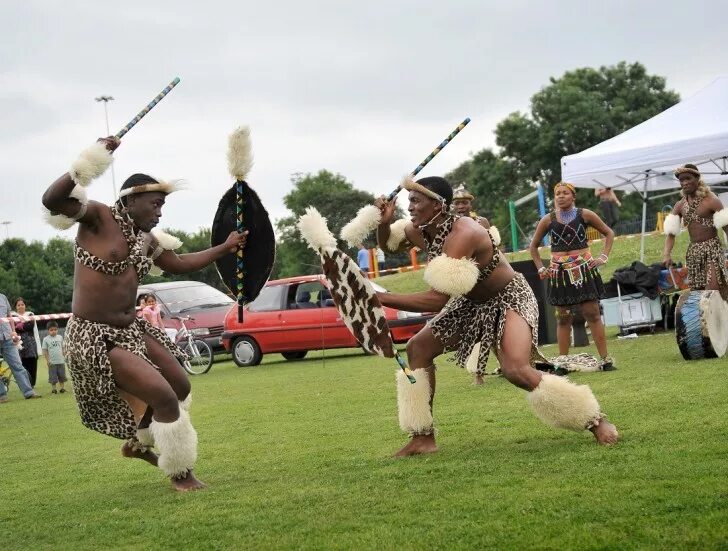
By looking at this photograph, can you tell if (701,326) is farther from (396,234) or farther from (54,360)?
(54,360)

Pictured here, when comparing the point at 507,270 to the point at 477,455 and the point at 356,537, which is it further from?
the point at 356,537

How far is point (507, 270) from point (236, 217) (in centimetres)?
180

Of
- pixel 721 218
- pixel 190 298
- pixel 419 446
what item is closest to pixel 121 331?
pixel 419 446

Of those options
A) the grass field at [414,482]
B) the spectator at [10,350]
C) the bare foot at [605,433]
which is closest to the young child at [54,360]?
the spectator at [10,350]

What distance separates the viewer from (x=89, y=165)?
6.02 m

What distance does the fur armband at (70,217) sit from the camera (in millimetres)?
6152

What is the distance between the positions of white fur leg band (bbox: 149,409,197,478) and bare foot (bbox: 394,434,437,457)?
1.36 metres

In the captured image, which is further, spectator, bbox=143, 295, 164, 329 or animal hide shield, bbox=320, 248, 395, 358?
spectator, bbox=143, 295, 164, 329

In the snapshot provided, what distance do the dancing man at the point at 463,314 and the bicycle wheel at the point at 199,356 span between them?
12906 mm

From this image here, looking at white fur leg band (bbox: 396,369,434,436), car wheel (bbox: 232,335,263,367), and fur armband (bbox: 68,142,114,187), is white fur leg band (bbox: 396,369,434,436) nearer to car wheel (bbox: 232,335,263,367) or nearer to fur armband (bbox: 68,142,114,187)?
fur armband (bbox: 68,142,114,187)

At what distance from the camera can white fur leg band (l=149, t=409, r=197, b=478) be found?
6387mm

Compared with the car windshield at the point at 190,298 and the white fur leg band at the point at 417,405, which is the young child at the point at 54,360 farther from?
the white fur leg band at the point at 417,405

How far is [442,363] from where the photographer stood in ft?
49.4

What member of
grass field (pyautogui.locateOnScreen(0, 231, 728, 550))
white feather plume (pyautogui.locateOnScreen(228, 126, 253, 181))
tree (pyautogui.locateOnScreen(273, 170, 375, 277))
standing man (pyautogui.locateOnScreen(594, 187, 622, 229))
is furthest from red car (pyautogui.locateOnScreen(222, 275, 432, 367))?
tree (pyautogui.locateOnScreen(273, 170, 375, 277))
